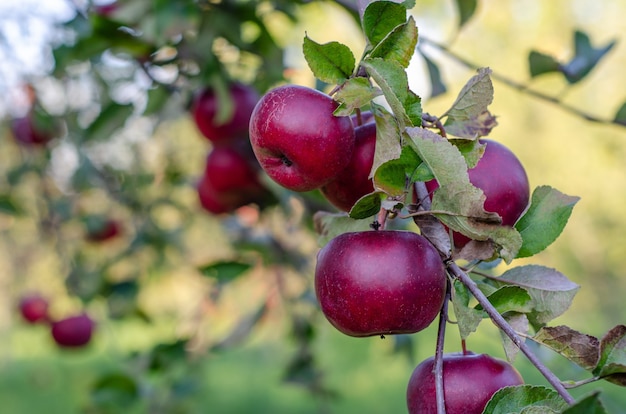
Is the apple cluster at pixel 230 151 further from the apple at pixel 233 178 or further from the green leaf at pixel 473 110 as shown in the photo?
the green leaf at pixel 473 110

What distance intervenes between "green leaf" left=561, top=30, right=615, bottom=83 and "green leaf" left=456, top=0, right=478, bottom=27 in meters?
0.19

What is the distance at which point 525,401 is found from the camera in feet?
1.73

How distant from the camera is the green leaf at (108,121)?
135 centimetres

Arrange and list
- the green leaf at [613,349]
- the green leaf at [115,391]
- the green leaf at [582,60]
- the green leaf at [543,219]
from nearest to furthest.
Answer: the green leaf at [613,349]
the green leaf at [543,219]
the green leaf at [582,60]
the green leaf at [115,391]

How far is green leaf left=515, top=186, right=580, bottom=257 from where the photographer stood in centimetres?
64

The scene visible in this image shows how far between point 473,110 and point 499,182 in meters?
0.07

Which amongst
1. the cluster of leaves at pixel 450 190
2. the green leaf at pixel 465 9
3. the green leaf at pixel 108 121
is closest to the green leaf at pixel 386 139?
the cluster of leaves at pixel 450 190

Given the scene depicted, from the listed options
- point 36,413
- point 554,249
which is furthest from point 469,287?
point 554,249

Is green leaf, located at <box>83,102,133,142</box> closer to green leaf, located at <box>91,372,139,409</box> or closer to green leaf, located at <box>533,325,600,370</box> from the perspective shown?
green leaf, located at <box>91,372,139,409</box>

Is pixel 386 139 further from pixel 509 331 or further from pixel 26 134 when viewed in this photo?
pixel 26 134

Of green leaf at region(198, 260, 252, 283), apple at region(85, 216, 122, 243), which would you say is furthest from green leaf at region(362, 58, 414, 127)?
apple at region(85, 216, 122, 243)

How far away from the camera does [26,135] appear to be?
7.09 feet

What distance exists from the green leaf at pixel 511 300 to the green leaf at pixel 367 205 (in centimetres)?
12

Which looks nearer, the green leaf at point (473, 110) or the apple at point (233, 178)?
the green leaf at point (473, 110)
